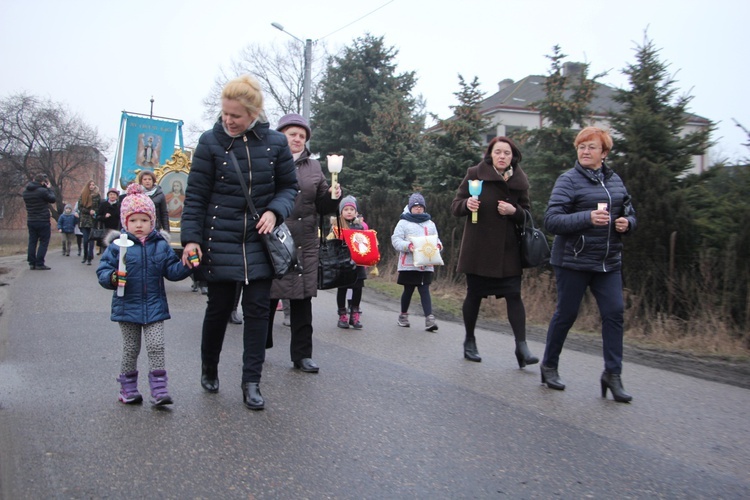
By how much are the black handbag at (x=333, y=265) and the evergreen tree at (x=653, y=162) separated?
403 cm

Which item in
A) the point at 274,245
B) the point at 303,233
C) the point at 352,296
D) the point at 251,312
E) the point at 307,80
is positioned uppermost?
the point at 307,80

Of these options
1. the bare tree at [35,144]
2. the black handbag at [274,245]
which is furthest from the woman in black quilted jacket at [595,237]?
the bare tree at [35,144]

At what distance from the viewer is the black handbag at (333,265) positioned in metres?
6.40

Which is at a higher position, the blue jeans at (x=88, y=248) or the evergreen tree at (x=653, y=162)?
the evergreen tree at (x=653, y=162)

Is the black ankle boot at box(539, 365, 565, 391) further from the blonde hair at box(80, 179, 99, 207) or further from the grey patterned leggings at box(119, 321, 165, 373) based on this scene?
the blonde hair at box(80, 179, 99, 207)

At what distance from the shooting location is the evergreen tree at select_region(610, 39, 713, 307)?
8.62 m

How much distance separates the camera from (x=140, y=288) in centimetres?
464

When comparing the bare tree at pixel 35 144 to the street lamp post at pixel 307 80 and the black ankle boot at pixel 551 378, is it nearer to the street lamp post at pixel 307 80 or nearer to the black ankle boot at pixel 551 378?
the street lamp post at pixel 307 80

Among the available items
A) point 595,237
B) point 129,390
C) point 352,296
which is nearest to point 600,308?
point 595,237

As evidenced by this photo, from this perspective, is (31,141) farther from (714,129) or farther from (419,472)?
(419,472)

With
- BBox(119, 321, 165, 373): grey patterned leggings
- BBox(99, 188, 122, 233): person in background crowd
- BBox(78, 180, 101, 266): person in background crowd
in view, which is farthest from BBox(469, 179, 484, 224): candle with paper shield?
BBox(78, 180, 101, 266): person in background crowd

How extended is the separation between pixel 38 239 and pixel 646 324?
519 inches

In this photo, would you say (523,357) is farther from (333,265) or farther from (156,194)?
(156,194)

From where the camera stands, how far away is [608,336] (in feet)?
17.1
